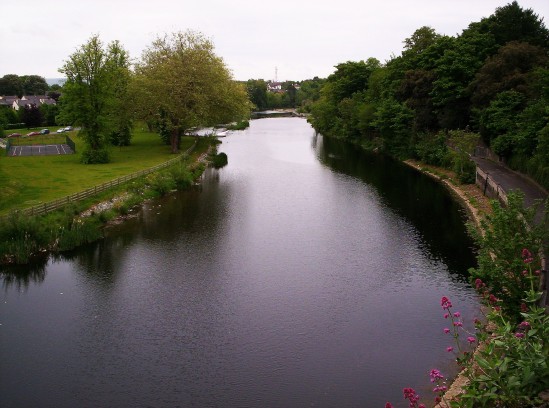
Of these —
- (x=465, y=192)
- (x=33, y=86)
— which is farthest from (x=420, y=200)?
(x=33, y=86)

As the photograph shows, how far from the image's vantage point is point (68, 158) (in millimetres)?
66375

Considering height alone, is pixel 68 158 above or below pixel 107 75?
below

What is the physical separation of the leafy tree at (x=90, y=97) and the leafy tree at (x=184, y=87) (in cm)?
443

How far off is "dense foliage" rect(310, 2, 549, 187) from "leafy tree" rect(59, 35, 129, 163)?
1601 inches

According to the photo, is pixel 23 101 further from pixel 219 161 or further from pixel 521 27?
pixel 521 27

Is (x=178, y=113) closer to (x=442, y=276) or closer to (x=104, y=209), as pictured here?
(x=104, y=209)

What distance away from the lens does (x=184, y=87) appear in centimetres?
6669

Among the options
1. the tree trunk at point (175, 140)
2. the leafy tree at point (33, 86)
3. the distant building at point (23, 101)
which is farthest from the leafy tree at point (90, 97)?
the leafy tree at point (33, 86)

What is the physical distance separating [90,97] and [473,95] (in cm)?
4715

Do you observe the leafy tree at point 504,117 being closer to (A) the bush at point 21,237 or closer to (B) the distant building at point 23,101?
(A) the bush at point 21,237

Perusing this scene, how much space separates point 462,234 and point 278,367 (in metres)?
23.0

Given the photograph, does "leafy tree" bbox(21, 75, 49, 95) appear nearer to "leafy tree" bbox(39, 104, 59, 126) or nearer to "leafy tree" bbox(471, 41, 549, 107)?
"leafy tree" bbox(39, 104, 59, 126)

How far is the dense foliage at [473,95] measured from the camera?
47.7 metres

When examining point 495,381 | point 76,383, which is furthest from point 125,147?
point 495,381
